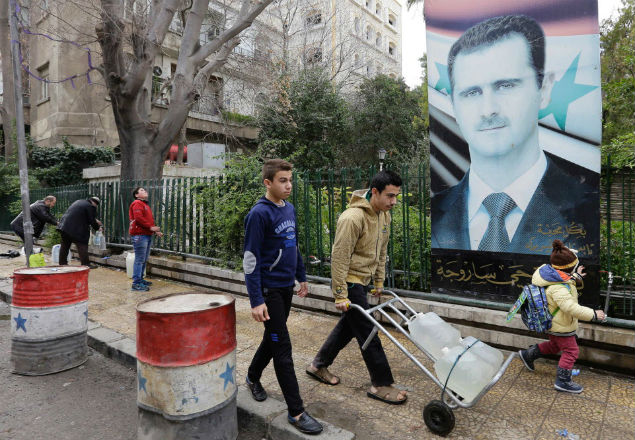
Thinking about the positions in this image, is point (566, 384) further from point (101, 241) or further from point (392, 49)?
point (392, 49)

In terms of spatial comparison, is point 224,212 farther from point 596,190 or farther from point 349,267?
point 596,190

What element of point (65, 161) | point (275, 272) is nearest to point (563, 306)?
point (275, 272)

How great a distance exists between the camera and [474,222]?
16.0 feet

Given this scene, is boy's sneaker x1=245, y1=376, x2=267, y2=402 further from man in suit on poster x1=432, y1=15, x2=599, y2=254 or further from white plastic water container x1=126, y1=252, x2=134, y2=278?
white plastic water container x1=126, y1=252, x2=134, y2=278

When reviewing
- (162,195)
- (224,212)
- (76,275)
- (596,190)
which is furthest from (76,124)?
(596,190)

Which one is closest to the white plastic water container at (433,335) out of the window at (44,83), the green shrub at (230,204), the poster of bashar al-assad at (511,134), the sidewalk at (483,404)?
the sidewalk at (483,404)

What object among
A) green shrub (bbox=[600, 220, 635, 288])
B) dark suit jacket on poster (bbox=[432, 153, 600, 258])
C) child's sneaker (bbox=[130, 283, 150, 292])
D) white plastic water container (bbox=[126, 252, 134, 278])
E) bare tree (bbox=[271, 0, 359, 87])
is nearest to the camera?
green shrub (bbox=[600, 220, 635, 288])

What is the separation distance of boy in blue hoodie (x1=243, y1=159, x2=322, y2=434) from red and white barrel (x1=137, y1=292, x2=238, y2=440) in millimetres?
324

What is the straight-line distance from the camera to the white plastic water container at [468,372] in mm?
2668

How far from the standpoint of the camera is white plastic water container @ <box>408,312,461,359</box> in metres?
2.93

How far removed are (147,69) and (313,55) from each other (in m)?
14.3

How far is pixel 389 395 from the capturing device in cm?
324

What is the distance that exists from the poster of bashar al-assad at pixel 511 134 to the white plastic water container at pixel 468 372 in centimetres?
215

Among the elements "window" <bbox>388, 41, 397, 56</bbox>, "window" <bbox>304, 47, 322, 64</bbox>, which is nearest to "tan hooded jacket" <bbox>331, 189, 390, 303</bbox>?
"window" <bbox>304, 47, 322, 64</bbox>
